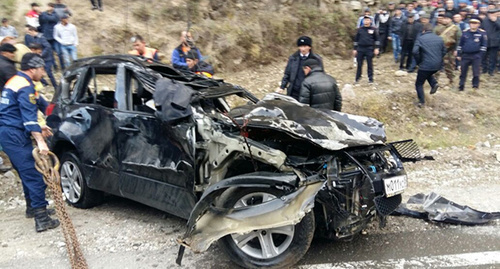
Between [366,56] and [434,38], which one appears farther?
[366,56]

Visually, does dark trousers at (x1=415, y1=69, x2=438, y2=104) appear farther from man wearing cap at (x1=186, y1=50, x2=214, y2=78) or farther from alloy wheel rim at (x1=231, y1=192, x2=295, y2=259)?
alloy wheel rim at (x1=231, y1=192, x2=295, y2=259)

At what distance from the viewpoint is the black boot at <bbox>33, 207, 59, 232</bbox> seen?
4867 millimetres

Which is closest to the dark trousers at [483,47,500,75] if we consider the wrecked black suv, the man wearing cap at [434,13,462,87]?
the man wearing cap at [434,13,462,87]

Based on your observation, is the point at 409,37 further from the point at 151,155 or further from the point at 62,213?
the point at 62,213

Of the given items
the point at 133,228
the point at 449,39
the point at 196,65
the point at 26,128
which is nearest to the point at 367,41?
the point at 449,39

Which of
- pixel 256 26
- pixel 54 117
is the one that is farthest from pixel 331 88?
pixel 256 26

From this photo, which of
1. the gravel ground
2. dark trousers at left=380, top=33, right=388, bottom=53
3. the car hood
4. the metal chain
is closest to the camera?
the car hood

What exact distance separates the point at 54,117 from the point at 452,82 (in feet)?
31.9

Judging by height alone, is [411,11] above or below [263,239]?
above

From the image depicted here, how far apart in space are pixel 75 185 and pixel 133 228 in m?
1.13

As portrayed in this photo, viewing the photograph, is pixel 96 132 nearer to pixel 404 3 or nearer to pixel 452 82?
pixel 452 82

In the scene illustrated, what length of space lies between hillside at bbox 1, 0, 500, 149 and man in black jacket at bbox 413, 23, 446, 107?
46 cm

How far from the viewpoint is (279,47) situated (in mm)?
13211

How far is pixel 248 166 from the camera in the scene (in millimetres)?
4137
